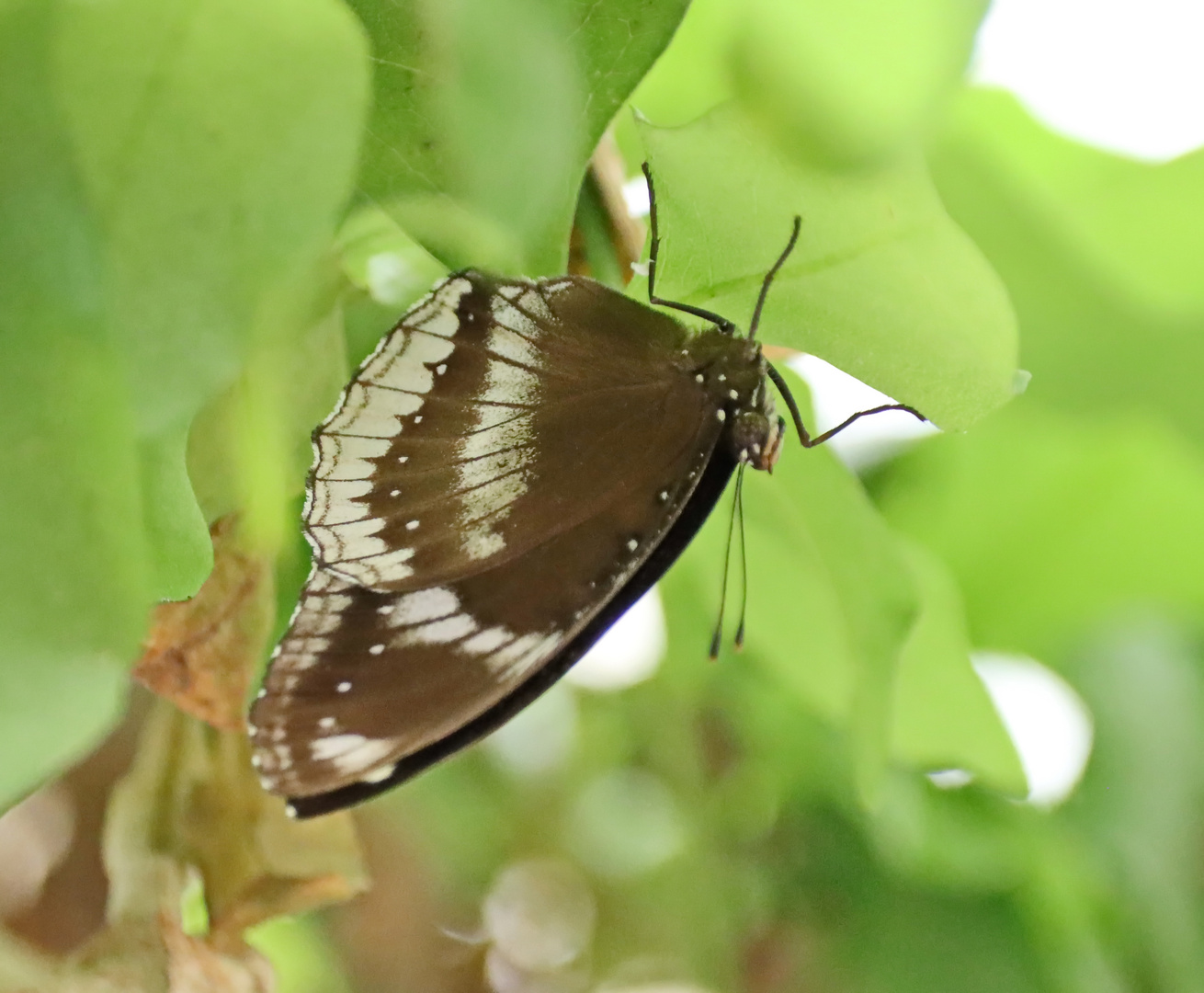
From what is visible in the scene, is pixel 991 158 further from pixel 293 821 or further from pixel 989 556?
pixel 293 821

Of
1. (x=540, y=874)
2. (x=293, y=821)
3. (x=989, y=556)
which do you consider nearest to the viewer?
(x=293, y=821)

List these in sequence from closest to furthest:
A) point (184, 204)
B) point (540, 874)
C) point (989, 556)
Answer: point (184, 204) < point (989, 556) < point (540, 874)

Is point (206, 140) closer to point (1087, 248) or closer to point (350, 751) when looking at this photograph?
point (350, 751)

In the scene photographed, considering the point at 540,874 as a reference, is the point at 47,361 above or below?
above

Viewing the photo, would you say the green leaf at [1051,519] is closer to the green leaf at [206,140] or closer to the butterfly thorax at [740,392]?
the butterfly thorax at [740,392]

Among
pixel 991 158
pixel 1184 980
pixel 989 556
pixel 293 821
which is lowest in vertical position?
pixel 1184 980

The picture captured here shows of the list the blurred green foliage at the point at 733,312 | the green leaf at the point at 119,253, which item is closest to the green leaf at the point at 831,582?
the blurred green foliage at the point at 733,312

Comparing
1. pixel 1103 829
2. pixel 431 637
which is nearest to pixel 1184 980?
pixel 1103 829

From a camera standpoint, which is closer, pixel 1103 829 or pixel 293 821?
pixel 293 821

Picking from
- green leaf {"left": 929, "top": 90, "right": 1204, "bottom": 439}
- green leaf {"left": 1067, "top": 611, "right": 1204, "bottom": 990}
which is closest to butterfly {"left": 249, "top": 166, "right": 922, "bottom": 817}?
green leaf {"left": 929, "top": 90, "right": 1204, "bottom": 439}
